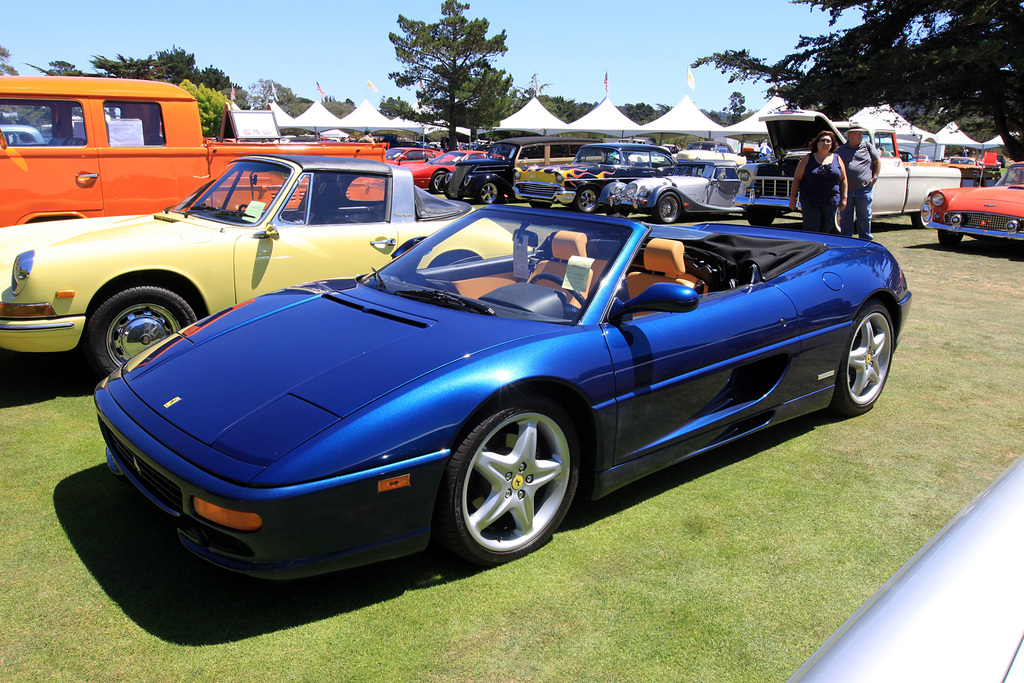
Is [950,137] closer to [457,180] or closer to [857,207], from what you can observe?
[457,180]

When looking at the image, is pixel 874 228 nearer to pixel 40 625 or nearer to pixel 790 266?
pixel 790 266

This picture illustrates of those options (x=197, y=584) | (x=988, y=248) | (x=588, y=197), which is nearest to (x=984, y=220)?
(x=988, y=248)

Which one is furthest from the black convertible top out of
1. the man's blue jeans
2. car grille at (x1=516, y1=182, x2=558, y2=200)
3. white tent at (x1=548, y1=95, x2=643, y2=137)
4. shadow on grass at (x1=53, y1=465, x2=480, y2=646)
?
white tent at (x1=548, y1=95, x2=643, y2=137)

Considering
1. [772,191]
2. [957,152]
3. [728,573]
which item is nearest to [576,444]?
[728,573]

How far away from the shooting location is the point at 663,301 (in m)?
2.83

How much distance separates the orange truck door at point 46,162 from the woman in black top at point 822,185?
23.4 feet

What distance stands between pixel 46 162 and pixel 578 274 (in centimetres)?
595

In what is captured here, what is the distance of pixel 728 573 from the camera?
262 centimetres

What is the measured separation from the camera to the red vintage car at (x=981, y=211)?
1033 centimetres

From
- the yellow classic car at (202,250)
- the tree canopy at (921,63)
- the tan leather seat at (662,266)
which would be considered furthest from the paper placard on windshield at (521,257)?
the tree canopy at (921,63)

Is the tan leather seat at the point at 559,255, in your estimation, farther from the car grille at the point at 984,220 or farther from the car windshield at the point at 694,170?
the car windshield at the point at 694,170

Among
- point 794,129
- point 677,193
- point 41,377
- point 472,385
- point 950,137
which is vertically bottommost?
point 41,377

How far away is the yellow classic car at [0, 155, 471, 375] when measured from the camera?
4.20m

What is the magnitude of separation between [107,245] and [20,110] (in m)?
3.48
